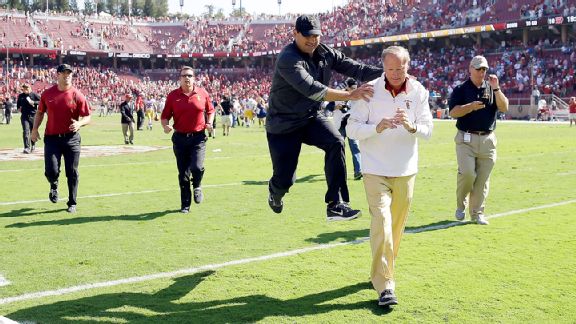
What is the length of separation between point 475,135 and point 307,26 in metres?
3.63

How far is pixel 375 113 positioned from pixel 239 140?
20.7m

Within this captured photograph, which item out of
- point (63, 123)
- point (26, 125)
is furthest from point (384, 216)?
point (26, 125)

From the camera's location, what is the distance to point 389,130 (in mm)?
5074

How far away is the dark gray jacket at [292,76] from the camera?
5648 millimetres

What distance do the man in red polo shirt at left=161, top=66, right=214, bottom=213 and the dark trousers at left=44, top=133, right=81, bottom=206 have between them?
4.52 feet

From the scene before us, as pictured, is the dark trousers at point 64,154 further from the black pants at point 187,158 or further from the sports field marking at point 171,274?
the sports field marking at point 171,274

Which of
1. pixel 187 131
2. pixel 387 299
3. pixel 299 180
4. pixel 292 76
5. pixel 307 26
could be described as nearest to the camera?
pixel 387 299

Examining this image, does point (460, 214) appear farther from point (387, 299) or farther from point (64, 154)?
point (64, 154)

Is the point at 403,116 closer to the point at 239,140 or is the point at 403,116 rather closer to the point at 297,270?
the point at 297,270

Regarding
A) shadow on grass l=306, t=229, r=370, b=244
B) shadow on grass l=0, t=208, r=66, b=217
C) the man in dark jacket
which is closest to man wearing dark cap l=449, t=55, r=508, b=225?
shadow on grass l=306, t=229, r=370, b=244

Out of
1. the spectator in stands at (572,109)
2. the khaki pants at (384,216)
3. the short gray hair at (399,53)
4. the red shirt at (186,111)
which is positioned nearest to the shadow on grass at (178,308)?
the khaki pants at (384,216)

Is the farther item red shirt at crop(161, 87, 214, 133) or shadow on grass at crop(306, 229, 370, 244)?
red shirt at crop(161, 87, 214, 133)

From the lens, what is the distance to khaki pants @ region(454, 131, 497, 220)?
834cm

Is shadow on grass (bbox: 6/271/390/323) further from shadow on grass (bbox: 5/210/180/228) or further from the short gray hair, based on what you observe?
shadow on grass (bbox: 5/210/180/228)
